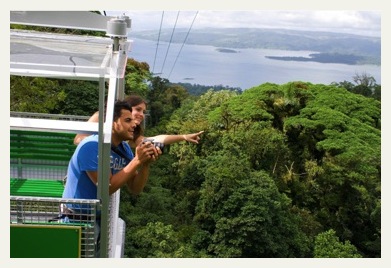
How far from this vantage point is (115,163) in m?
3.11

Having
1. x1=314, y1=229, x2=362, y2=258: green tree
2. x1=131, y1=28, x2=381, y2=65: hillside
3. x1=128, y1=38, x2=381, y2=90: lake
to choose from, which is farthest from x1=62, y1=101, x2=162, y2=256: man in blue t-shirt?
x1=131, y1=28, x2=381, y2=65: hillside

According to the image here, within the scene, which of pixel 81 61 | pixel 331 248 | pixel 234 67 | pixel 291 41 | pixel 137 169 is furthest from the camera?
pixel 291 41

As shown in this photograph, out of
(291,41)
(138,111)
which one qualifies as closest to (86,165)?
(138,111)

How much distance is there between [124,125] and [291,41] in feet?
170

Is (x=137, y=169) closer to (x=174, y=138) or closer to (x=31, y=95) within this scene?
(x=174, y=138)

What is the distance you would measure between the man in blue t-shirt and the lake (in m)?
34.3

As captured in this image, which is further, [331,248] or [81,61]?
[331,248]

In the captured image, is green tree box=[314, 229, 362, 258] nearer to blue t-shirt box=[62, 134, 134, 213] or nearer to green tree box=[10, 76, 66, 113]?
green tree box=[10, 76, 66, 113]

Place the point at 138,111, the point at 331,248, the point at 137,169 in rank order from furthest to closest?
the point at 331,248, the point at 138,111, the point at 137,169

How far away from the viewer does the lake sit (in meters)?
40.6

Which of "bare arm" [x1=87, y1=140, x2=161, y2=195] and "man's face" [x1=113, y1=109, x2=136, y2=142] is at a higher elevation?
"man's face" [x1=113, y1=109, x2=136, y2=142]

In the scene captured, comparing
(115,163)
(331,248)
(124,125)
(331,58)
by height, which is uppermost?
(124,125)

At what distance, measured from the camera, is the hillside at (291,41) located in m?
49.3

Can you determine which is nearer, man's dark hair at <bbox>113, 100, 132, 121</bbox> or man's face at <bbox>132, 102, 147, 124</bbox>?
man's dark hair at <bbox>113, 100, 132, 121</bbox>
